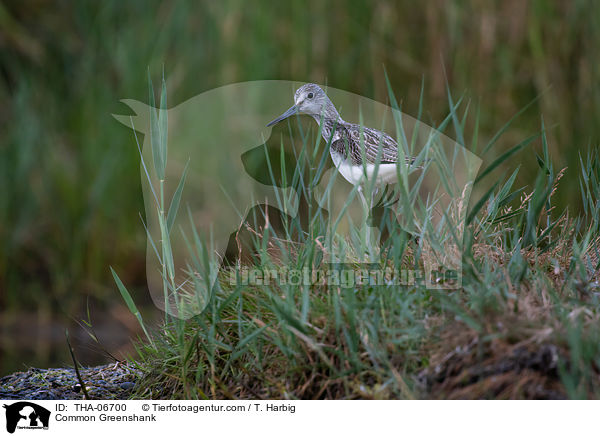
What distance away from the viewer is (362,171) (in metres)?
1.98

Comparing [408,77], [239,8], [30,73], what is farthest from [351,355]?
[30,73]

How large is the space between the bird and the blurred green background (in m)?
1.17

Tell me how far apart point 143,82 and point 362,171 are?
2356 millimetres

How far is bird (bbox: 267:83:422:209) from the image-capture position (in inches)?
77.6

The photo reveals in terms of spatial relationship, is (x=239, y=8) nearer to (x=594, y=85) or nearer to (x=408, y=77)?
(x=408, y=77)

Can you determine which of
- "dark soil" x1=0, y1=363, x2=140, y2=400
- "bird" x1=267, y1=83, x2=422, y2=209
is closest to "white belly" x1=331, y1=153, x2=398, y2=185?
"bird" x1=267, y1=83, x2=422, y2=209

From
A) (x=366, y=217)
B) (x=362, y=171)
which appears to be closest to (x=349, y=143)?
(x=362, y=171)

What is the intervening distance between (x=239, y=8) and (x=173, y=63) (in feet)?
1.80

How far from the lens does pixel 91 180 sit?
175 inches
